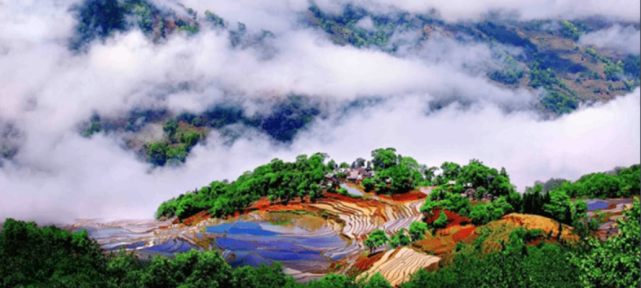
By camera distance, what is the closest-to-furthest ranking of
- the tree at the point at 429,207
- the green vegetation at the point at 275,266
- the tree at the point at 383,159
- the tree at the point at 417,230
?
the green vegetation at the point at 275,266 → the tree at the point at 417,230 → the tree at the point at 429,207 → the tree at the point at 383,159

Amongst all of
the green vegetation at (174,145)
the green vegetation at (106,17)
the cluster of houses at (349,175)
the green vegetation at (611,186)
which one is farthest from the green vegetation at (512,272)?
the green vegetation at (174,145)

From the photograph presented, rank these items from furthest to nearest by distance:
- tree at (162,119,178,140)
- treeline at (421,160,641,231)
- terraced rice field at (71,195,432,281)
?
tree at (162,119,178,140) < treeline at (421,160,641,231) < terraced rice field at (71,195,432,281)

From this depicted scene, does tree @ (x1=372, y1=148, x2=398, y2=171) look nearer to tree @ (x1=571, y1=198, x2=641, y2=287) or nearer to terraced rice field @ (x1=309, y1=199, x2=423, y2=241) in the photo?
terraced rice field @ (x1=309, y1=199, x2=423, y2=241)

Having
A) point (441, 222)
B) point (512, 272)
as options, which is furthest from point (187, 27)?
point (512, 272)

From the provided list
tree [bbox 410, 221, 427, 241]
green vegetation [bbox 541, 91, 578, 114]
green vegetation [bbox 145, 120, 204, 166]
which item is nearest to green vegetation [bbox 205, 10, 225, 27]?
green vegetation [bbox 145, 120, 204, 166]

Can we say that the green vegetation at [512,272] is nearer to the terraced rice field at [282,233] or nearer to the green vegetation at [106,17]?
the terraced rice field at [282,233]

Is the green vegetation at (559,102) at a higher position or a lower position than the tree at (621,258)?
higher

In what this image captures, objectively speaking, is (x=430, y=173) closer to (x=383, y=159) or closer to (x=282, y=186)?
(x=383, y=159)
